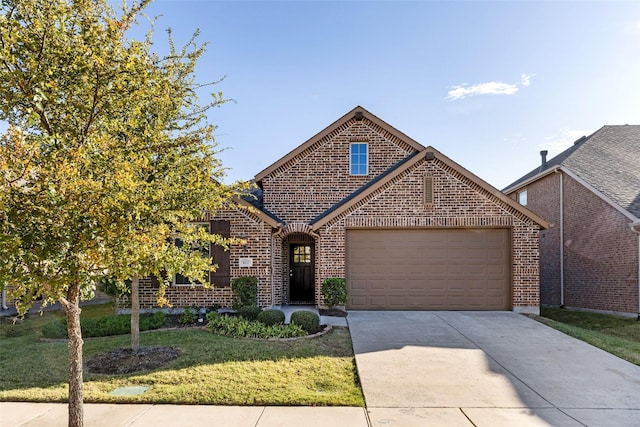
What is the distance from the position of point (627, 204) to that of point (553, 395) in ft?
33.4

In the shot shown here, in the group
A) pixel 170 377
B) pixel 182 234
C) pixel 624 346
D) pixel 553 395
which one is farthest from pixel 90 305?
A: pixel 624 346

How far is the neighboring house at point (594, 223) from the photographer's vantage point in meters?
12.0

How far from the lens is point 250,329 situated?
859 centimetres

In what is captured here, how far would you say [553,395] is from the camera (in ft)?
17.3

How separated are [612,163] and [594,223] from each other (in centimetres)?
334

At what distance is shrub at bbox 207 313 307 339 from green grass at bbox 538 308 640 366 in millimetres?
6615

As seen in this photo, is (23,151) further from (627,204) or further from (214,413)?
(627,204)

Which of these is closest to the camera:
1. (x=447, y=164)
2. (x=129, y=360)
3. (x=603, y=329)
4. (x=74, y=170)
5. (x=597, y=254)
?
(x=74, y=170)

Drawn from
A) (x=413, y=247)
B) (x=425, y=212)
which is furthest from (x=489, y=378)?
(x=425, y=212)

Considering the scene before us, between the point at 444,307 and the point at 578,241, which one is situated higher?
the point at 578,241

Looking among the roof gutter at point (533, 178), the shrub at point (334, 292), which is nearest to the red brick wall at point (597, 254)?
the roof gutter at point (533, 178)

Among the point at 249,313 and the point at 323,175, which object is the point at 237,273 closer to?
the point at 249,313

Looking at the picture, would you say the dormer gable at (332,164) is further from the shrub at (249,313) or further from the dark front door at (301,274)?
the shrub at (249,313)

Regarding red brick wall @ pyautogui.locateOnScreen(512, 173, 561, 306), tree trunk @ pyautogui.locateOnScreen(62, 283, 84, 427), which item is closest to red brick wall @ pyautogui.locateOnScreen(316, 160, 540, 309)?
red brick wall @ pyautogui.locateOnScreen(512, 173, 561, 306)
